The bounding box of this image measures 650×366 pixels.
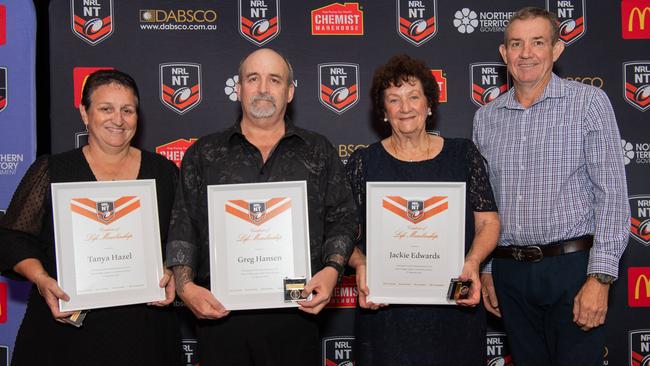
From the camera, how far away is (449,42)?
3590 mm

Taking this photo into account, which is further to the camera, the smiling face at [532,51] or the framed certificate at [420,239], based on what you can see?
the smiling face at [532,51]

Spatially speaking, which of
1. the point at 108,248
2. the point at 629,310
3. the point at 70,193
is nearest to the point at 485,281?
the point at 629,310

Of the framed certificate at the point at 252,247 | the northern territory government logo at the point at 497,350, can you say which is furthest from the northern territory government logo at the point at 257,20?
the northern territory government logo at the point at 497,350

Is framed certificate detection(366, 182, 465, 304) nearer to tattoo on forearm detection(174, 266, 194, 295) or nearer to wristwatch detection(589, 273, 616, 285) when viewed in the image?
wristwatch detection(589, 273, 616, 285)

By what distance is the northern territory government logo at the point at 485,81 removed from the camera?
3.60 metres

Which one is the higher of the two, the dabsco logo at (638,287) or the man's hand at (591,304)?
the man's hand at (591,304)

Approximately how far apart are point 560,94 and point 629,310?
1.97m

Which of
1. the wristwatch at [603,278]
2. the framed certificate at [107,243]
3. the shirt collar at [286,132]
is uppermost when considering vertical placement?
the shirt collar at [286,132]

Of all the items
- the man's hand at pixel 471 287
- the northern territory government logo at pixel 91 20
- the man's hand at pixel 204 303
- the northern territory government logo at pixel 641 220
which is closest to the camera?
the man's hand at pixel 204 303

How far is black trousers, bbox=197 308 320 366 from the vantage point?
2.15 metres

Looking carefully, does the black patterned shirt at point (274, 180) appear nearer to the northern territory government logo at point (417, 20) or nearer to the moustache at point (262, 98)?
the moustache at point (262, 98)

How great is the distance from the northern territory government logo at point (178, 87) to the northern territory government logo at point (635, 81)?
2945 mm

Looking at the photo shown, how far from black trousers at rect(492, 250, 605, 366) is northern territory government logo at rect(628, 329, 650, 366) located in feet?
4.92

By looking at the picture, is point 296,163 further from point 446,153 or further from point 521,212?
point 521,212
